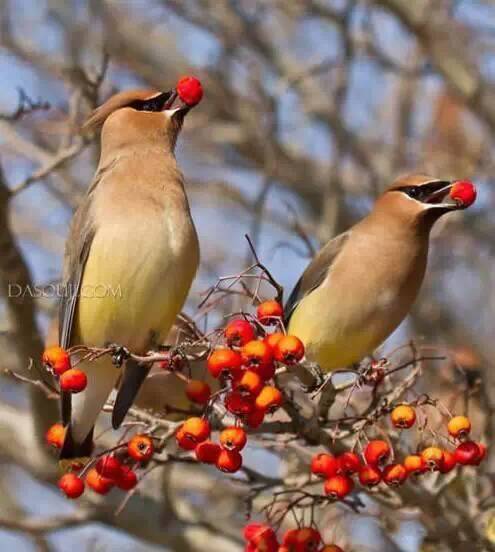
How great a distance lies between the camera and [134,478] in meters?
3.36

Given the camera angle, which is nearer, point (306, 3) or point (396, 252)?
point (396, 252)

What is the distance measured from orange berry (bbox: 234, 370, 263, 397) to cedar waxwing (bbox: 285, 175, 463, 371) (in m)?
1.14

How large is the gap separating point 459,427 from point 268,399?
50cm

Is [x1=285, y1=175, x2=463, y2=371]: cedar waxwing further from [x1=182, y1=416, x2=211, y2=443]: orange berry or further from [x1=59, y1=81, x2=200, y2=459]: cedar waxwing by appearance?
[x1=182, y1=416, x2=211, y2=443]: orange berry

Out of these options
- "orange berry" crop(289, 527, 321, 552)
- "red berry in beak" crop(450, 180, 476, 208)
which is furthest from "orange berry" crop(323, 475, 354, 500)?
"red berry in beak" crop(450, 180, 476, 208)

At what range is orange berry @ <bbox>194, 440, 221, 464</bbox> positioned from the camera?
3.09 m

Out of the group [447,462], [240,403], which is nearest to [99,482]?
[240,403]

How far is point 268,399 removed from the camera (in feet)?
9.65

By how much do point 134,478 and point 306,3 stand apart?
3.83m

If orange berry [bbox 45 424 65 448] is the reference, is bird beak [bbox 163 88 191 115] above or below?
above

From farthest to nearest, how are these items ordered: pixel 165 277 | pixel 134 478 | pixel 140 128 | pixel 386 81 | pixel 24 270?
pixel 386 81 < pixel 24 270 < pixel 140 128 < pixel 165 277 < pixel 134 478

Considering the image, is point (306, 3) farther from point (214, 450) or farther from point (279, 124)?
point (214, 450)

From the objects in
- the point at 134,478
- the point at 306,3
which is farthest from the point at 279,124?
the point at 134,478

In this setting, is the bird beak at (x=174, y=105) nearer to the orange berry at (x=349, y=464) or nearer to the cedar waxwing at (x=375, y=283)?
the cedar waxwing at (x=375, y=283)
